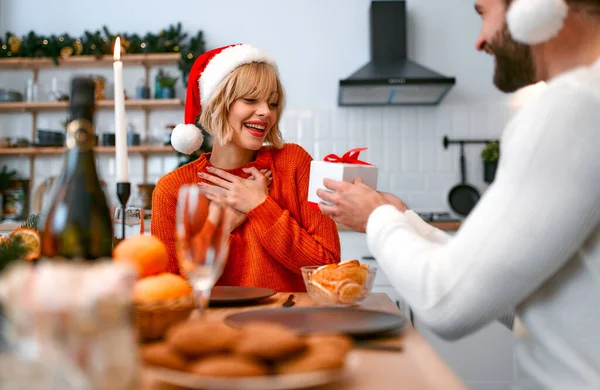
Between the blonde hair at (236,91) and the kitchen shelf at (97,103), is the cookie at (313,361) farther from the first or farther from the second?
the kitchen shelf at (97,103)

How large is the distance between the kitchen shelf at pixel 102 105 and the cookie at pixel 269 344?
10.8 ft

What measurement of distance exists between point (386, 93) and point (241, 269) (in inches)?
88.5

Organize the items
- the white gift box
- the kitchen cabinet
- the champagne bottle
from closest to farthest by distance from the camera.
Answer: the champagne bottle, the white gift box, the kitchen cabinet

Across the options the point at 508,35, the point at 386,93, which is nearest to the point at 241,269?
the point at 508,35

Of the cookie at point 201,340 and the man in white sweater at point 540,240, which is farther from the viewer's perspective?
the man in white sweater at point 540,240

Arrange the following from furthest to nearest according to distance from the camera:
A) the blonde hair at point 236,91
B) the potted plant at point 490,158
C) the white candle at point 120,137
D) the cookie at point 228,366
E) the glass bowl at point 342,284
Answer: the potted plant at point 490,158
the blonde hair at point 236,91
the glass bowl at point 342,284
the white candle at point 120,137
the cookie at point 228,366

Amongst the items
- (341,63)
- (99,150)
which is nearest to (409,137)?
(341,63)

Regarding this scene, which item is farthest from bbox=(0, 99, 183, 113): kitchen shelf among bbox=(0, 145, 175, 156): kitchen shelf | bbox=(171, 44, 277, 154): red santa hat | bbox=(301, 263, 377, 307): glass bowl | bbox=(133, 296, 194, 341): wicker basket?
bbox=(133, 296, 194, 341): wicker basket

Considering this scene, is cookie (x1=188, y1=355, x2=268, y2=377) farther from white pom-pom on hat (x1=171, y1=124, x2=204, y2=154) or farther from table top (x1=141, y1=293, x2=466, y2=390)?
white pom-pom on hat (x1=171, y1=124, x2=204, y2=154)

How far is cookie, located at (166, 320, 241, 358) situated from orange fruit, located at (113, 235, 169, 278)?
0.21 m

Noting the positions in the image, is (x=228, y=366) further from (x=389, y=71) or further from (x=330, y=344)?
(x=389, y=71)

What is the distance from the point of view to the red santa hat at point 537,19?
79 centimetres

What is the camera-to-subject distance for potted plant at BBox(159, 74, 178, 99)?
3723mm

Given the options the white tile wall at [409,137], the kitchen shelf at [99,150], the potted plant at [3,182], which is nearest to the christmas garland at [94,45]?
the kitchen shelf at [99,150]
